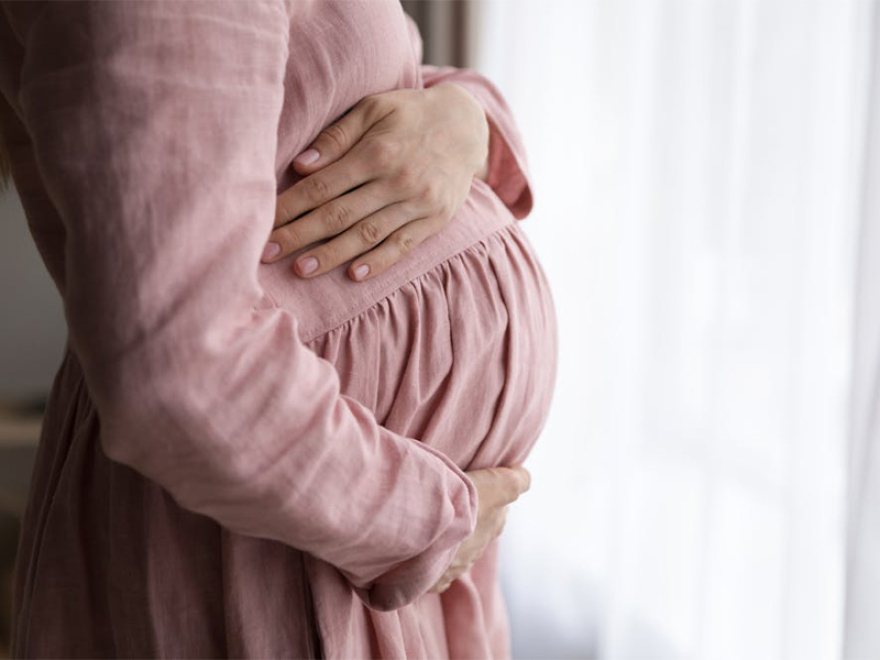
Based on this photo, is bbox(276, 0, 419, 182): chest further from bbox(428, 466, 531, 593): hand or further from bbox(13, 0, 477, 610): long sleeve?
bbox(428, 466, 531, 593): hand

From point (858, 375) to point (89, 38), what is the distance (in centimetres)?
82

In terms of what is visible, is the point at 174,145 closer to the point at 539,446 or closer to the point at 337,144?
the point at 337,144

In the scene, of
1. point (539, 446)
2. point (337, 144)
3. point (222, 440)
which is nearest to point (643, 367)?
point (539, 446)

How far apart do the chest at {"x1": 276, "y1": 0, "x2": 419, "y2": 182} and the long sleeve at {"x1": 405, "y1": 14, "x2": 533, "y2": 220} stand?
0.30 m

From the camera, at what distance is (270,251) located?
0.68 meters

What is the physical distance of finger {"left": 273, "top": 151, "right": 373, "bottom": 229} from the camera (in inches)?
27.7

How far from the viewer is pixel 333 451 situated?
59 cm

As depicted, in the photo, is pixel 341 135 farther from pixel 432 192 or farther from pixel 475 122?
pixel 475 122

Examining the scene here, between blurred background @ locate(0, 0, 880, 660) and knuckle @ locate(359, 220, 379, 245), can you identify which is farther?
blurred background @ locate(0, 0, 880, 660)

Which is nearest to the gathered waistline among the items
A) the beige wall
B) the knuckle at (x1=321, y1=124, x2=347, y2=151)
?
the knuckle at (x1=321, y1=124, x2=347, y2=151)

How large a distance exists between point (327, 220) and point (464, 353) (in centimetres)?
17

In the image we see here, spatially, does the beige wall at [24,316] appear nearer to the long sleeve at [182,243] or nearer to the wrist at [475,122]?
the wrist at [475,122]

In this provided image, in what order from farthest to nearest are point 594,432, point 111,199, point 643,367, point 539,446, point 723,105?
point 539,446, point 594,432, point 643,367, point 723,105, point 111,199

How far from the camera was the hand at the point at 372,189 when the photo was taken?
2.30 ft
